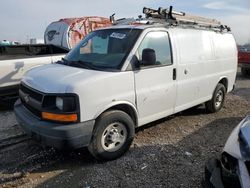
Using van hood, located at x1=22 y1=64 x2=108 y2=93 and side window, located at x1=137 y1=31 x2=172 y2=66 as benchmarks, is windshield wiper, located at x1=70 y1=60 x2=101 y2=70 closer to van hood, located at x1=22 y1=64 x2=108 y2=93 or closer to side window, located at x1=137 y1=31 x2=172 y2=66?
van hood, located at x1=22 y1=64 x2=108 y2=93

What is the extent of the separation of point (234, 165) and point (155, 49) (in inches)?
108

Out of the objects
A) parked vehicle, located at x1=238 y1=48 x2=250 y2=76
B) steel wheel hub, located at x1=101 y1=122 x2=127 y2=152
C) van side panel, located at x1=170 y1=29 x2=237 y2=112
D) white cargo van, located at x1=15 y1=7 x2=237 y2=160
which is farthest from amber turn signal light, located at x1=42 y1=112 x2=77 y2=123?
parked vehicle, located at x1=238 y1=48 x2=250 y2=76

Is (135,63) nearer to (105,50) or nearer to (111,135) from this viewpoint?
(105,50)

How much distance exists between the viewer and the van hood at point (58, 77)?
391cm

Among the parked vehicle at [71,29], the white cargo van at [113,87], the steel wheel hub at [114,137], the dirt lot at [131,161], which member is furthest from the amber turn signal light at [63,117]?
the parked vehicle at [71,29]

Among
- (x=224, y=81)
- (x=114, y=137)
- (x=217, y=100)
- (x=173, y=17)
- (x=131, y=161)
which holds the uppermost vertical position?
(x=173, y=17)

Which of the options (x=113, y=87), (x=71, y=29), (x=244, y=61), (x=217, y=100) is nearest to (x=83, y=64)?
(x=113, y=87)

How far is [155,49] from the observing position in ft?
16.3

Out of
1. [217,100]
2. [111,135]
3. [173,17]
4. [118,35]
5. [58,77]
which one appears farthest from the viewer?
[217,100]

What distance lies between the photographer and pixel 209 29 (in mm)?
6562

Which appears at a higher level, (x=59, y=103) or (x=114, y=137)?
(x=59, y=103)

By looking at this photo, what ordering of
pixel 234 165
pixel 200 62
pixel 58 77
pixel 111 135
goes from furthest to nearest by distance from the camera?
pixel 200 62, pixel 111 135, pixel 58 77, pixel 234 165

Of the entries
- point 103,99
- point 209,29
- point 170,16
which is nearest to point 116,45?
point 103,99

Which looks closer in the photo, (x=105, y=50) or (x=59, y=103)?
(x=59, y=103)
